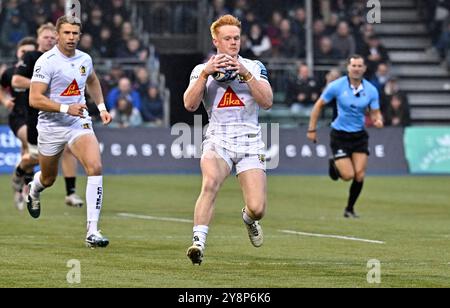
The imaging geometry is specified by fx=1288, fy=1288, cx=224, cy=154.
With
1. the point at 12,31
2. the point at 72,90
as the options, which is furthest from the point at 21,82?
the point at 12,31

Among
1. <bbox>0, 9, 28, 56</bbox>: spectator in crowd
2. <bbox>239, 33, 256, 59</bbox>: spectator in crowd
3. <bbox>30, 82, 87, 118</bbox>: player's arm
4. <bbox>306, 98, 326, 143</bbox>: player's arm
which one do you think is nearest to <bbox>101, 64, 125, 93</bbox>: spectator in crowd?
<bbox>0, 9, 28, 56</bbox>: spectator in crowd

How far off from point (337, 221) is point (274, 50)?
1581 cm

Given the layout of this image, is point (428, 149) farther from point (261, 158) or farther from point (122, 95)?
point (261, 158)

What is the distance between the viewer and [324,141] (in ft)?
96.0

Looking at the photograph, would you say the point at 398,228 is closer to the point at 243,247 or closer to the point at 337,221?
the point at 337,221

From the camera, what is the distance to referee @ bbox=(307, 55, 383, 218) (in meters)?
19.2

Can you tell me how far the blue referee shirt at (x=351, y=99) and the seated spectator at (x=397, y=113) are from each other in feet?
40.1

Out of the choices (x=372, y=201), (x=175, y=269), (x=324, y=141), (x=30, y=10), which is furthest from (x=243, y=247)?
(x=30, y=10)

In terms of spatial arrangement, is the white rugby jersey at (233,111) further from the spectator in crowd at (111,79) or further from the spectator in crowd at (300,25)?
the spectator in crowd at (300,25)

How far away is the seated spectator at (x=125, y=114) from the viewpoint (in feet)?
99.2

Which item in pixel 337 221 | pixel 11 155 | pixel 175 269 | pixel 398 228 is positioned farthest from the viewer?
pixel 11 155

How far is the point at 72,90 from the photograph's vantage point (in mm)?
14312

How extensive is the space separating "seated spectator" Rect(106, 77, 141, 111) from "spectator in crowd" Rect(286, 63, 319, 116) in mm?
3871

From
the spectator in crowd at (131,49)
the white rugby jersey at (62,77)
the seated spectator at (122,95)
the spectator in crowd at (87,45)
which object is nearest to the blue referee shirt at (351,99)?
the white rugby jersey at (62,77)
